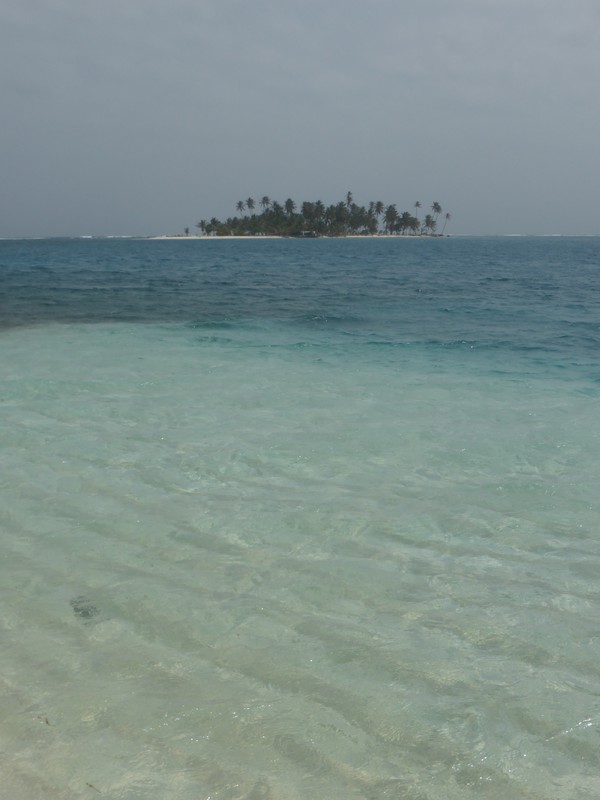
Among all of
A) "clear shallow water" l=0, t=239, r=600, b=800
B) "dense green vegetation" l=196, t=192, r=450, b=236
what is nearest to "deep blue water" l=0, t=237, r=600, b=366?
"clear shallow water" l=0, t=239, r=600, b=800

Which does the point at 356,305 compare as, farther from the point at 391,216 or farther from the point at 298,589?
the point at 391,216

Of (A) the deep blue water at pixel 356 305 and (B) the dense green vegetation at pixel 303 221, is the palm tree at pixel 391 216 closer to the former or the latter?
(B) the dense green vegetation at pixel 303 221

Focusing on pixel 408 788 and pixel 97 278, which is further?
pixel 97 278

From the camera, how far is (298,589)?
4105 mm

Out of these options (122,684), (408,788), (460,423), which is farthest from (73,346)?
(408,788)

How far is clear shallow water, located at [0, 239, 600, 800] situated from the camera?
110 inches

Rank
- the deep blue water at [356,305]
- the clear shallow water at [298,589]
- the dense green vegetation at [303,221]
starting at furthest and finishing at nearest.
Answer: the dense green vegetation at [303,221] < the deep blue water at [356,305] < the clear shallow water at [298,589]

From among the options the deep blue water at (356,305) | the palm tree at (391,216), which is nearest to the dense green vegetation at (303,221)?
the palm tree at (391,216)

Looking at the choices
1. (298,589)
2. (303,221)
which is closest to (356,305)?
(298,589)

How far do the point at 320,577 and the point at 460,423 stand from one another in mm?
4024

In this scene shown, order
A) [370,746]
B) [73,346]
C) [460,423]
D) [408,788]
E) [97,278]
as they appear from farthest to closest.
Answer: [97,278] < [73,346] < [460,423] < [370,746] < [408,788]

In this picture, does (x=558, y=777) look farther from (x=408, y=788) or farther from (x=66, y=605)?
(x=66, y=605)

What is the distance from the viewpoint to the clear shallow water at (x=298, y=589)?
281 cm

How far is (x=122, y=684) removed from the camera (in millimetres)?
3207
